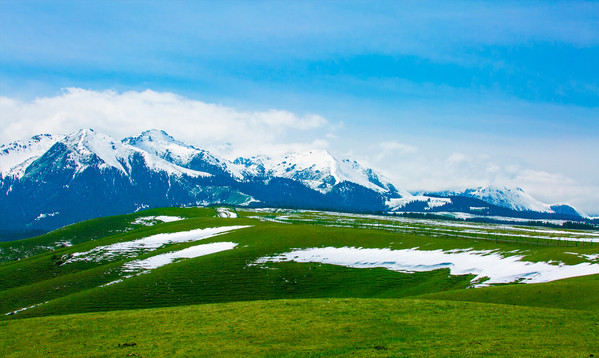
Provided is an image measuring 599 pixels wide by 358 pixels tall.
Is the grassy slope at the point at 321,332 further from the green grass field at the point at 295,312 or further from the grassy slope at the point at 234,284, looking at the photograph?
the grassy slope at the point at 234,284

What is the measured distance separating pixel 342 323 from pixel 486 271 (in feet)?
140

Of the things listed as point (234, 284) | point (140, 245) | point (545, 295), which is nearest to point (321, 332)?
point (545, 295)

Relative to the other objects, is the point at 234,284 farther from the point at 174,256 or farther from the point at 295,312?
the point at 295,312

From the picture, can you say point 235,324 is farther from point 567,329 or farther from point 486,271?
point 486,271

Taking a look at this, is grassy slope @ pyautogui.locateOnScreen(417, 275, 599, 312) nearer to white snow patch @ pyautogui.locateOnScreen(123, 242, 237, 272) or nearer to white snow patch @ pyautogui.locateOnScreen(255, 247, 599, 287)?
white snow patch @ pyautogui.locateOnScreen(255, 247, 599, 287)

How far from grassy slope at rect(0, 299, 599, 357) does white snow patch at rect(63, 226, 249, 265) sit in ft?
211

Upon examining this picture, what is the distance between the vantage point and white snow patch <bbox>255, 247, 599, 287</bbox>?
5594cm

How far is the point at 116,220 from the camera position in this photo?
17888 centimetres

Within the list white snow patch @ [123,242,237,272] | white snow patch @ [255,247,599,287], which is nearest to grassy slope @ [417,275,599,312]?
white snow patch @ [255,247,599,287]

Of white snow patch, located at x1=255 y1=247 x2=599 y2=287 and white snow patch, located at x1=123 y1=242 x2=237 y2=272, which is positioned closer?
white snow patch, located at x1=255 y1=247 x2=599 y2=287

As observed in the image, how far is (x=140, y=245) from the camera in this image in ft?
352

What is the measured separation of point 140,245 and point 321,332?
302ft

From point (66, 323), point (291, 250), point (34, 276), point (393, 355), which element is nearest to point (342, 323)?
point (393, 355)

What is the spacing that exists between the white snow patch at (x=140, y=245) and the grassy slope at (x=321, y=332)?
211 ft
